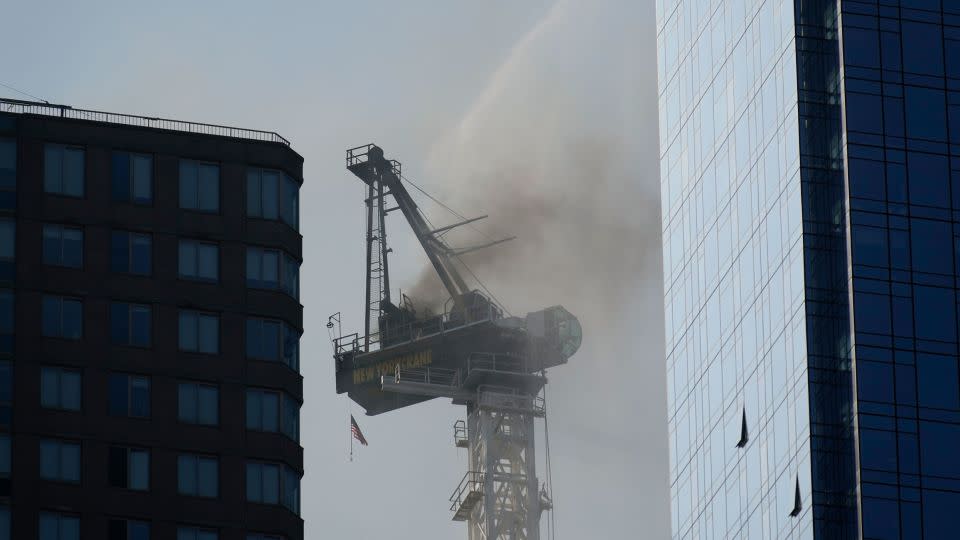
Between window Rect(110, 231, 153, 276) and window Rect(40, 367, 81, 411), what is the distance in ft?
16.1

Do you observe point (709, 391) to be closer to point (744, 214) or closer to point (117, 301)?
point (744, 214)

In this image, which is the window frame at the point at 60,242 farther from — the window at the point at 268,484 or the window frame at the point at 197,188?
the window at the point at 268,484

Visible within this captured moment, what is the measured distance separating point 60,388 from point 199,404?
18.2 feet

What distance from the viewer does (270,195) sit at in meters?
128

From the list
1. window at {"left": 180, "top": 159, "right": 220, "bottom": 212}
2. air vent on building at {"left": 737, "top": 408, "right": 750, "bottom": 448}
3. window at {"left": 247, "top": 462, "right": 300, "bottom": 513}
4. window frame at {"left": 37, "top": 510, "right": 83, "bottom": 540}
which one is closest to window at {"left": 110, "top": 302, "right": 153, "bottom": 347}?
window at {"left": 180, "top": 159, "right": 220, "bottom": 212}

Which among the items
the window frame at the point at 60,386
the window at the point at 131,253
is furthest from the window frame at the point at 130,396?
the window at the point at 131,253

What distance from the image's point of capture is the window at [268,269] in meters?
127

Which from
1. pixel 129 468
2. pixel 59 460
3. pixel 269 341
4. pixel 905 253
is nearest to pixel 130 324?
pixel 269 341

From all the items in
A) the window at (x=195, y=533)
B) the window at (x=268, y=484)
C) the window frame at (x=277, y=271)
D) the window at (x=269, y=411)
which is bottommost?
the window at (x=195, y=533)

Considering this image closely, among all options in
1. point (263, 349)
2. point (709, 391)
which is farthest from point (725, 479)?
point (263, 349)

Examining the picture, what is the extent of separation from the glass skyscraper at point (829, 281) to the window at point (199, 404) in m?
34.4

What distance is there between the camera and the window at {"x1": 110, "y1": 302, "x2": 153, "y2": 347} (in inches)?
4887

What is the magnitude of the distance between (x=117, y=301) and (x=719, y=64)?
54.6 m

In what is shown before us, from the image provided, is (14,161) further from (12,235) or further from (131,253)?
(131,253)
